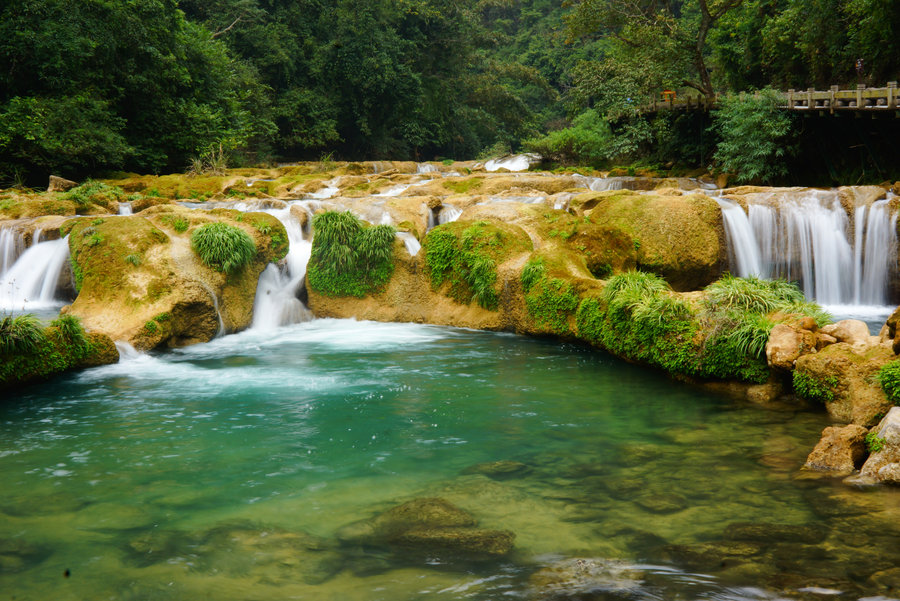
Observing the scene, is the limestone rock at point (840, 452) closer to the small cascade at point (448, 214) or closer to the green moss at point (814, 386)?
the green moss at point (814, 386)

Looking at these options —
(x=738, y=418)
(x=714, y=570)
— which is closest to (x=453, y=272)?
(x=738, y=418)

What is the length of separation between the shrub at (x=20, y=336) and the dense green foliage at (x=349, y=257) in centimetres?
556

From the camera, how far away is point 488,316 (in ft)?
41.2

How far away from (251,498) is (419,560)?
1.84 m

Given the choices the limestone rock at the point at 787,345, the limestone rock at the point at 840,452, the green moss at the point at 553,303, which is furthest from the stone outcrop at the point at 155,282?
the limestone rock at the point at 840,452

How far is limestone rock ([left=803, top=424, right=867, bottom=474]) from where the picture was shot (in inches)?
238

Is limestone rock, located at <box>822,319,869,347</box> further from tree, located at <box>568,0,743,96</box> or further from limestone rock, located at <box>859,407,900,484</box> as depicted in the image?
tree, located at <box>568,0,743,96</box>

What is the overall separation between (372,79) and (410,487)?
36.4 m

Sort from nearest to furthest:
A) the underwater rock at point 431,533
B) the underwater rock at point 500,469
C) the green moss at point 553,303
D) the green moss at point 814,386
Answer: the underwater rock at point 431,533 → the underwater rock at point 500,469 → the green moss at point 814,386 → the green moss at point 553,303

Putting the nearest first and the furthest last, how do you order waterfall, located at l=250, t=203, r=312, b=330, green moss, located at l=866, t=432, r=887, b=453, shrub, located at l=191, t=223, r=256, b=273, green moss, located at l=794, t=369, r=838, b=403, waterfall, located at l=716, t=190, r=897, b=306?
1. green moss, located at l=866, t=432, r=887, b=453
2. green moss, located at l=794, t=369, r=838, b=403
3. shrub, located at l=191, t=223, r=256, b=273
4. waterfall, located at l=250, t=203, r=312, b=330
5. waterfall, located at l=716, t=190, r=897, b=306

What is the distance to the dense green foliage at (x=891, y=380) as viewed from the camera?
6.63 m

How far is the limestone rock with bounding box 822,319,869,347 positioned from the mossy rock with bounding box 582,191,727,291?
4.83 meters

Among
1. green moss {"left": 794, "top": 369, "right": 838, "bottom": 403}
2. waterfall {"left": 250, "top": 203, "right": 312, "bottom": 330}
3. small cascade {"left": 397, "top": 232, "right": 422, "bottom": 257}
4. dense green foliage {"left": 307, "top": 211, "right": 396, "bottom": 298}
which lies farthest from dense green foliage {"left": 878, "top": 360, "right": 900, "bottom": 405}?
waterfall {"left": 250, "top": 203, "right": 312, "bottom": 330}

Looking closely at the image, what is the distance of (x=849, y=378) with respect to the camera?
7.35 m
